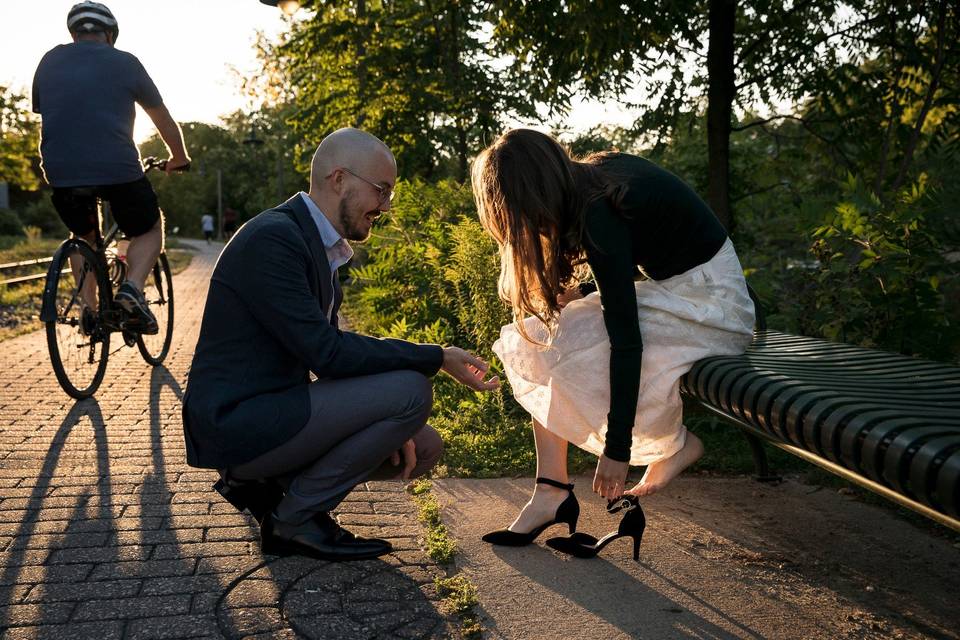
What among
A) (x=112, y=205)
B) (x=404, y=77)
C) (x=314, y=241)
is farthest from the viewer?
(x=404, y=77)

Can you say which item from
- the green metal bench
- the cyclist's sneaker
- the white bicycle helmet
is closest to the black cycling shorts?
the cyclist's sneaker

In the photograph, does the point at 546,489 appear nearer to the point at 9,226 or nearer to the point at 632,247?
the point at 632,247

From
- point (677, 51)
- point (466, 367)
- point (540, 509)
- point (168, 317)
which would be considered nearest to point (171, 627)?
point (466, 367)

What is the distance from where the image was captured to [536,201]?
3049 mm

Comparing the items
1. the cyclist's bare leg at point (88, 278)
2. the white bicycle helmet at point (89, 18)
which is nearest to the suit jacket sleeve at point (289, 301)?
the cyclist's bare leg at point (88, 278)

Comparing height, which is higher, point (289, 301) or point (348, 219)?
point (348, 219)

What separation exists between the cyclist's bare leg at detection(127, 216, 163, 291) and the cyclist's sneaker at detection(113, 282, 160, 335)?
85 mm

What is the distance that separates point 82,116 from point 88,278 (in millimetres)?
993

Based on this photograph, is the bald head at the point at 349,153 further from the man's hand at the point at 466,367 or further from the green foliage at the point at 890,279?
the green foliage at the point at 890,279

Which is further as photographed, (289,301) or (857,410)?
(289,301)

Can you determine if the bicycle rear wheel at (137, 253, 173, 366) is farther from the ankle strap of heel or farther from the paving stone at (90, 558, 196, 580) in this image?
the ankle strap of heel

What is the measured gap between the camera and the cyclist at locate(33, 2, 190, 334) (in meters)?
5.54

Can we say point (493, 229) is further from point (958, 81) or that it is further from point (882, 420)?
point (958, 81)

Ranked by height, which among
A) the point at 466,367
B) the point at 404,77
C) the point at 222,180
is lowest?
the point at 466,367
